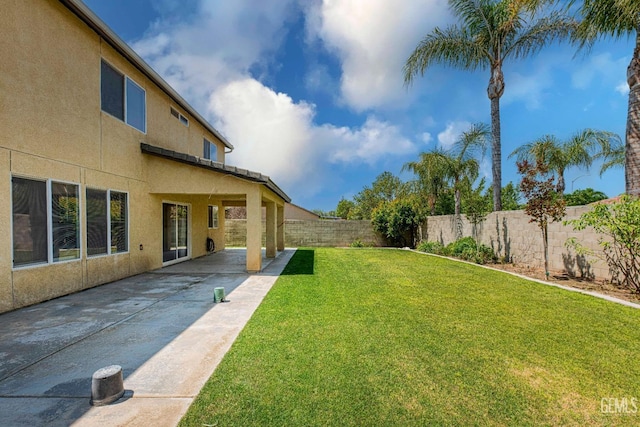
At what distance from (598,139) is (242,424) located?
24724 mm

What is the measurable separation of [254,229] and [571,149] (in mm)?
A: 20244

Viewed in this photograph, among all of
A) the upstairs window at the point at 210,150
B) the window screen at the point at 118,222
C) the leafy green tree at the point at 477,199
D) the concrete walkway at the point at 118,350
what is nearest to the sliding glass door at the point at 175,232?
the window screen at the point at 118,222

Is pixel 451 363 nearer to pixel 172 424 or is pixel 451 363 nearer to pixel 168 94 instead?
pixel 172 424

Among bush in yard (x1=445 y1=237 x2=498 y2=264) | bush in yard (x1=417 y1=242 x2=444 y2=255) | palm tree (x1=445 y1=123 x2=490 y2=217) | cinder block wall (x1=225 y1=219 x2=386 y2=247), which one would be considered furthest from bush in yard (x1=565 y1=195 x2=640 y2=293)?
cinder block wall (x1=225 y1=219 x2=386 y2=247)

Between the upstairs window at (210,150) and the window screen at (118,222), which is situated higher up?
the upstairs window at (210,150)

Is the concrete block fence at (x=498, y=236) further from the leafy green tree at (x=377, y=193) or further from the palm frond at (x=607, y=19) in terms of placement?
the leafy green tree at (x=377, y=193)

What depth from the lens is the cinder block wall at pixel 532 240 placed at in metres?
9.03

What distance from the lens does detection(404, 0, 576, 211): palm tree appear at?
13305 mm

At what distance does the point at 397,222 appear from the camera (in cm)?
2109

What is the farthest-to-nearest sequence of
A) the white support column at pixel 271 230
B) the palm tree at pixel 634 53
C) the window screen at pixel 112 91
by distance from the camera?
the white support column at pixel 271 230 → the window screen at pixel 112 91 → the palm tree at pixel 634 53

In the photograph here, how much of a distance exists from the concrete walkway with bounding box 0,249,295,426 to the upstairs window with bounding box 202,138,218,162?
33.8 feet

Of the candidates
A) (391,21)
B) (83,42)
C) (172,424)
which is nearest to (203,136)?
(83,42)

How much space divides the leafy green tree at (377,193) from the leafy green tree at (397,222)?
22347mm

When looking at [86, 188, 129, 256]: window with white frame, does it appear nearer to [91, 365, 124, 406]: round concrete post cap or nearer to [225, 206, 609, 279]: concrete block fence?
[91, 365, 124, 406]: round concrete post cap
